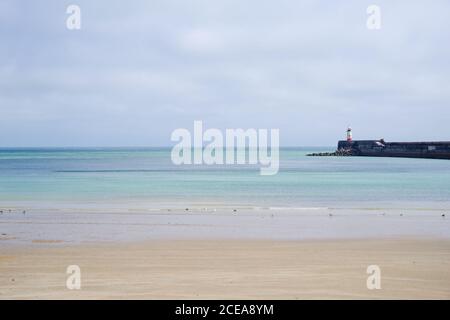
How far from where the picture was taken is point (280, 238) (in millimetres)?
11164

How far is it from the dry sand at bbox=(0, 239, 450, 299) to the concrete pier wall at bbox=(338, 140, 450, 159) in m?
60.5

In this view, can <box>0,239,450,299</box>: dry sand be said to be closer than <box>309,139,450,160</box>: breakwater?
Yes

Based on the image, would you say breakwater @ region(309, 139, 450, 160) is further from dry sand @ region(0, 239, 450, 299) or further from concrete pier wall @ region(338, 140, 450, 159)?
dry sand @ region(0, 239, 450, 299)

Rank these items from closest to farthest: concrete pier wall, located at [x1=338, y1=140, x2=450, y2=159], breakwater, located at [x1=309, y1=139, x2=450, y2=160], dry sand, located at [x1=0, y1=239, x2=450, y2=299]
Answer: dry sand, located at [x1=0, y1=239, x2=450, y2=299] < concrete pier wall, located at [x1=338, y1=140, x2=450, y2=159] < breakwater, located at [x1=309, y1=139, x2=450, y2=160]

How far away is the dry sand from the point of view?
270 inches

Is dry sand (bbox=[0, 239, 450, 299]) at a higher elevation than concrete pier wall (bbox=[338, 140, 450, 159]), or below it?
below

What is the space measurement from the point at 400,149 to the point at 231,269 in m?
73.4

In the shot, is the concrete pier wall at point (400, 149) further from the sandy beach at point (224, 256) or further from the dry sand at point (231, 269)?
the dry sand at point (231, 269)

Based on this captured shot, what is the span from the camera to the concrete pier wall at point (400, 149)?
2667 inches

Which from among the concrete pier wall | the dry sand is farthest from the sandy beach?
the concrete pier wall

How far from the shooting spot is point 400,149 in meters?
77.3

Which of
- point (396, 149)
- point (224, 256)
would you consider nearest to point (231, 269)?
point (224, 256)

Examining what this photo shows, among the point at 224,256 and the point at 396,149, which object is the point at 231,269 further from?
the point at 396,149
